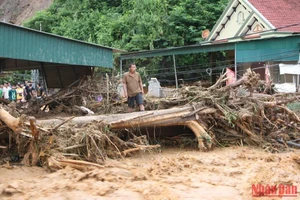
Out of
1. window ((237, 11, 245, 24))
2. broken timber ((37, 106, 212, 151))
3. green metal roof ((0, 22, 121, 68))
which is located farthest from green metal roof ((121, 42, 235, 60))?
broken timber ((37, 106, 212, 151))

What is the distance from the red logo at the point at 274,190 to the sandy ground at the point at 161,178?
0.37ft

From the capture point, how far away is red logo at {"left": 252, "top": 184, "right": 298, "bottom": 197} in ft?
16.2

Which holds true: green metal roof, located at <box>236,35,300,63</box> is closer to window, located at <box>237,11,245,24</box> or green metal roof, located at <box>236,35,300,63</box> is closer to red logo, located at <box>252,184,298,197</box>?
window, located at <box>237,11,245,24</box>

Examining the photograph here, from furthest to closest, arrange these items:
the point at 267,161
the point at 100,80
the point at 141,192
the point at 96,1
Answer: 1. the point at 96,1
2. the point at 100,80
3. the point at 267,161
4. the point at 141,192

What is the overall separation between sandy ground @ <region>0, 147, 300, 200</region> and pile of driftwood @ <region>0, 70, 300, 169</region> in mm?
347

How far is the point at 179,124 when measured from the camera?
764cm

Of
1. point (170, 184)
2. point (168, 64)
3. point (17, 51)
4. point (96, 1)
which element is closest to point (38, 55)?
point (17, 51)

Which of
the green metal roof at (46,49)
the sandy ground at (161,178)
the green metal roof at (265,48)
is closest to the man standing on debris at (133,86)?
the sandy ground at (161,178)

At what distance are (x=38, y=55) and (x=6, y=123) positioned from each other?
5.63m

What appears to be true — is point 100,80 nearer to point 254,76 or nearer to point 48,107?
point 48,107

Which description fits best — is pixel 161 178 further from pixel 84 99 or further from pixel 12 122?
pixel 84 99

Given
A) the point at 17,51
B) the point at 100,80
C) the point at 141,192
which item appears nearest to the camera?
the point at 141,192

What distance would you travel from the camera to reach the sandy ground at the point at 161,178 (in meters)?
4.88

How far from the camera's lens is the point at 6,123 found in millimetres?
5695
